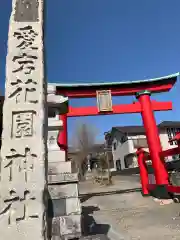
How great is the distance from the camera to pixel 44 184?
2045mm

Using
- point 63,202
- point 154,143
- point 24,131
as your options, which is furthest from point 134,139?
point 24,131

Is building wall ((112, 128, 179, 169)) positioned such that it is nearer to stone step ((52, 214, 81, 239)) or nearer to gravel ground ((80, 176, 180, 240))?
gravel ground ((80, 176, 180, 240))

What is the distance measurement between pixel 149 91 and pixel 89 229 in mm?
7250

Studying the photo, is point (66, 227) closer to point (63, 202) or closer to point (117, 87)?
point (63, 202)

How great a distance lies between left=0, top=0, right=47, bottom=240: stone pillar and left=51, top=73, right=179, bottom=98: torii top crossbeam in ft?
22.8

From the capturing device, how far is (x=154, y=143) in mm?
8969

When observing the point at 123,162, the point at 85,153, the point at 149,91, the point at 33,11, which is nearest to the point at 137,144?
the point at 123,162

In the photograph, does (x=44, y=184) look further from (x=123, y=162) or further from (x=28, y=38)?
(x=123, y=162)

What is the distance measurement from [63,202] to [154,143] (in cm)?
642

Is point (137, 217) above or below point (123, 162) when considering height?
below

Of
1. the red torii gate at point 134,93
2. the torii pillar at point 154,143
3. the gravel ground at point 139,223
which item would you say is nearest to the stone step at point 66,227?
the gravel ground at point 139,223

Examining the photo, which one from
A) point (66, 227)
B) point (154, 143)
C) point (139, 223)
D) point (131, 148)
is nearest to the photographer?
point (66, 227)

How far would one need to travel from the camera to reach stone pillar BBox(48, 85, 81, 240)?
3281 mm

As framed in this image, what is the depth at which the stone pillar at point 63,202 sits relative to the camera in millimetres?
3281
